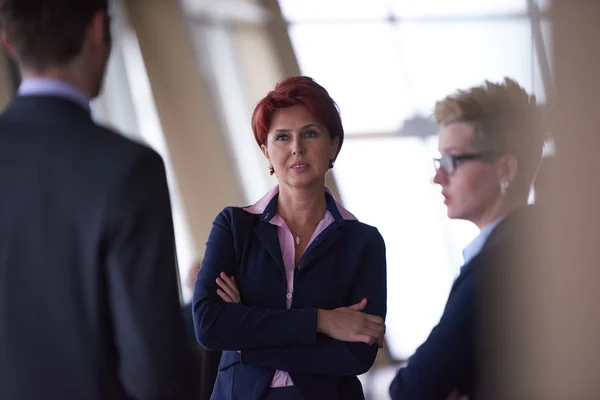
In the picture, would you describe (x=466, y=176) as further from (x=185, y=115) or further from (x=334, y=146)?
(x=185, y=115)

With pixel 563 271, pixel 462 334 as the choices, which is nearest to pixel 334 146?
pixel 462 334

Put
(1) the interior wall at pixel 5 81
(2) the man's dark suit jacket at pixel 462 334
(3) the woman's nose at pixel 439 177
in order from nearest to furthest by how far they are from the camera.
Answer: (2) the man's dark suit jacket at pixel 462 334, (3) the woman's nose at pixel 439 177, (1) the interior wall at pixel 5 81

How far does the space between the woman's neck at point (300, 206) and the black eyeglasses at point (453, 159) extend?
425mm

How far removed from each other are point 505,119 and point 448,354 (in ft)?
2.20

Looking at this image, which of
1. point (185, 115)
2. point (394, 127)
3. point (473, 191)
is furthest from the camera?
point (394, 127)

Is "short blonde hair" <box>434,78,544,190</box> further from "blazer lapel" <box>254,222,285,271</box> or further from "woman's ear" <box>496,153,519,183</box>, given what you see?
"blazer lapel" <box>254,222,285,271</box>

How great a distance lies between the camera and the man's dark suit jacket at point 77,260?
4.19ft

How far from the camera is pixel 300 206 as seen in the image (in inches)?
91.8

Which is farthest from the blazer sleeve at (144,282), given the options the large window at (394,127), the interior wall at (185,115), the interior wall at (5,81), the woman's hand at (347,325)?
the large window at (394,127)

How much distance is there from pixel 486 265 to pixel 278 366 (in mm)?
687

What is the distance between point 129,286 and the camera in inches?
50.3

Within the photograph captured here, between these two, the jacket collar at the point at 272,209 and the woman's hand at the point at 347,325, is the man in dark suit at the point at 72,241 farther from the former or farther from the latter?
the jacket collar at the point at 272,209

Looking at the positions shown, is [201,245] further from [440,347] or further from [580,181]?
[580,181]

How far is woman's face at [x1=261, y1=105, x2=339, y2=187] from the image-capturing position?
227 cm
